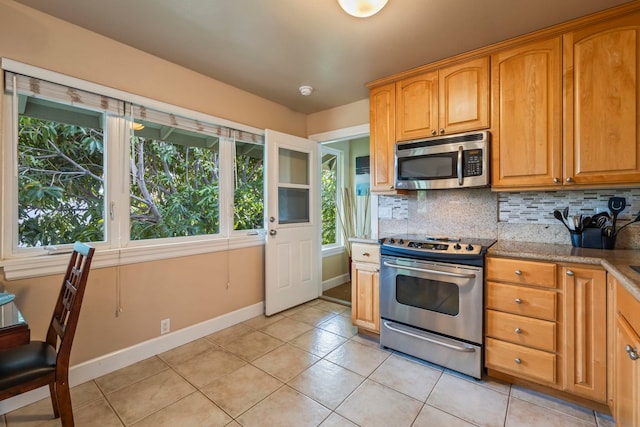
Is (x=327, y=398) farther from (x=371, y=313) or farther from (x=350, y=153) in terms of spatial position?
(x=350, y=153)

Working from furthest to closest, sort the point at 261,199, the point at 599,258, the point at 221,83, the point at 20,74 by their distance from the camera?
the point at 261,199, the point at 221,83, the point at 20,74, the point at 599,258

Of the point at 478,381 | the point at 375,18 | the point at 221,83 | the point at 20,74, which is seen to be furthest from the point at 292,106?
the point at 478,381

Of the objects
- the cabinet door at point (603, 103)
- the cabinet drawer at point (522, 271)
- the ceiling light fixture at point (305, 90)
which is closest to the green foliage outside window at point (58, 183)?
the ceiling light fixture at point (305, 90)

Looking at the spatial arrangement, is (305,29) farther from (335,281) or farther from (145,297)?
(335,281)

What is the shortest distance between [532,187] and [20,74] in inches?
132

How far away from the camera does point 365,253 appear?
2.54m

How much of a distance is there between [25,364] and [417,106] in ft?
9.69

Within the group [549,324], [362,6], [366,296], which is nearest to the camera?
[362,6]

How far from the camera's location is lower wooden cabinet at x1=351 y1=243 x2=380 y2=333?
8.13 feet

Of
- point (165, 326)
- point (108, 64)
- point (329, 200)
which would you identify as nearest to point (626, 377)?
point (165, 326)

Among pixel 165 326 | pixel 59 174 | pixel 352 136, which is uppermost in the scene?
pixel 352 136

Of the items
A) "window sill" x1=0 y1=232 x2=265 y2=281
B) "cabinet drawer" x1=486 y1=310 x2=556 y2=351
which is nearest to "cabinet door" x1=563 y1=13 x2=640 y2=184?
"cabinet drawer" x1=486 y1=310 x2=556 y2=351

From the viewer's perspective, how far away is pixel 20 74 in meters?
1.69

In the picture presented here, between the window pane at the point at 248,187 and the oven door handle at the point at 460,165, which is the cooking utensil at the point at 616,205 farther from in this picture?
the window pane at the point at 248,187
